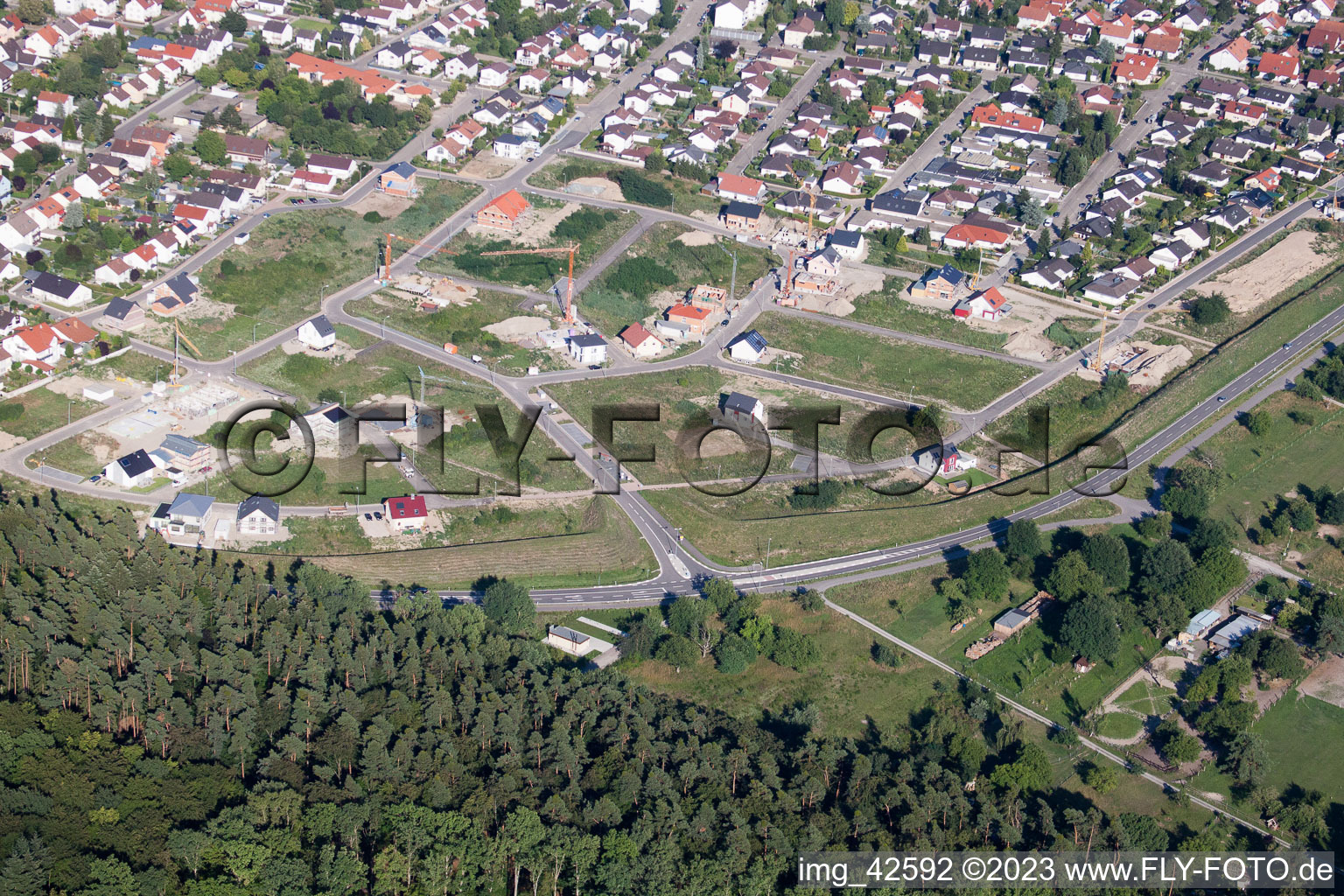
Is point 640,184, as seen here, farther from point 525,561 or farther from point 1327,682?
point 1327,682

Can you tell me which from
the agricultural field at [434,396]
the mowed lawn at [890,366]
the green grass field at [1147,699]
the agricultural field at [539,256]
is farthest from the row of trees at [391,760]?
the agricultural field at [539,256]

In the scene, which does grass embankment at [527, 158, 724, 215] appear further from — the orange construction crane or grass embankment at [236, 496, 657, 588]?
grass embankment at [236, 496, 657, 588]

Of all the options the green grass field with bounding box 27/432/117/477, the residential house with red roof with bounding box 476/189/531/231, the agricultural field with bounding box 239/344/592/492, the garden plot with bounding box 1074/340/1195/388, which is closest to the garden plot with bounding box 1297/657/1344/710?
the garden plot with bounding box 1074/340/1195/388

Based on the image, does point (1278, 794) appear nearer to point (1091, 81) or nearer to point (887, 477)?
point (887, 477)

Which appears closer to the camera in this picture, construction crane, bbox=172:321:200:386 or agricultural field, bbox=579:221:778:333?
construction crane, bbox=172:321:200:386

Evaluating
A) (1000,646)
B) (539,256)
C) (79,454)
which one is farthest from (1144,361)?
(79,454)

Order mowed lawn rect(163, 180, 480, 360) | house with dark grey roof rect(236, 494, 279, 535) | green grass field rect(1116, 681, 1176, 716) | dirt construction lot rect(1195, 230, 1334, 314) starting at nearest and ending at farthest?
green grass field rect(1116, 681, 1176, 716) → house with dark grey roof rect(236, 494, 279, 535) → mowed lawn rect(163, 180, 480, 360) → dirt construction lot rect(1195, 230, 1334, 314)
